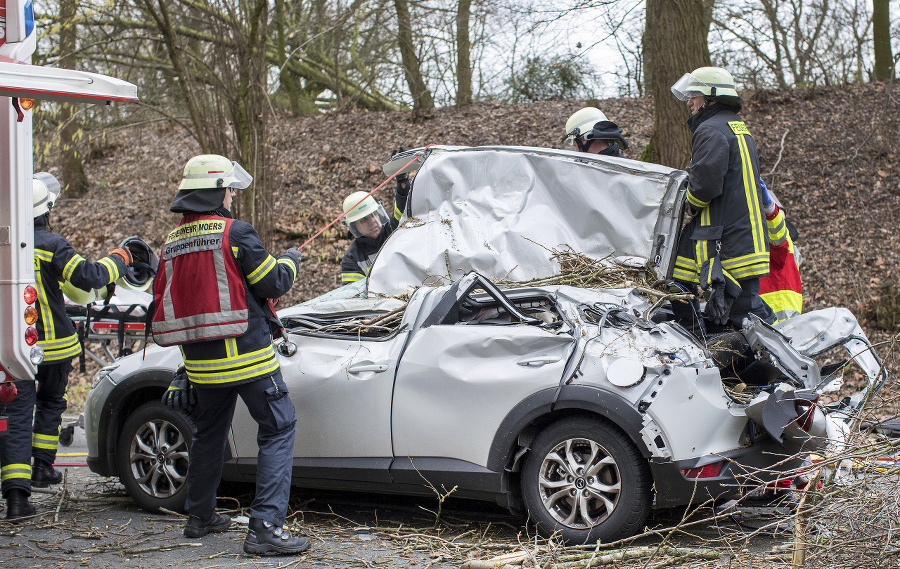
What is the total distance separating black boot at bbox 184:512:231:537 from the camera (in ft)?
14.4

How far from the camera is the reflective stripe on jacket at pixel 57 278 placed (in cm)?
514

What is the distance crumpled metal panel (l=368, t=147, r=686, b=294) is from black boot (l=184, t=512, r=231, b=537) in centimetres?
171

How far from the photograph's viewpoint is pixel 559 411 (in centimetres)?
399

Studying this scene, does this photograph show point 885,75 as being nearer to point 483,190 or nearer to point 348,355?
point 483,190

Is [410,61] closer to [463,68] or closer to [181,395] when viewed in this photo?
[463,68]

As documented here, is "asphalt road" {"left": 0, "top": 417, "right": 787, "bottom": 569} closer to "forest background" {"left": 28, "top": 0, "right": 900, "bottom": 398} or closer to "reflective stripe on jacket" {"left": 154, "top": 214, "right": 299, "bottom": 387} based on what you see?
"reflective stripe on jacket" {"left": 154, "top": 214, "right": 299, "bottom": 387}

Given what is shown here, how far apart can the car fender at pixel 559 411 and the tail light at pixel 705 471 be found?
7.5 inches

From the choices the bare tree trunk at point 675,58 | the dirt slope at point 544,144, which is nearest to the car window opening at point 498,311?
the bare tree trunk at point 675,58

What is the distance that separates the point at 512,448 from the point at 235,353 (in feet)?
4.83

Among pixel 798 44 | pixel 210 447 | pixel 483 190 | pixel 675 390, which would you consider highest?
pixel 798 44

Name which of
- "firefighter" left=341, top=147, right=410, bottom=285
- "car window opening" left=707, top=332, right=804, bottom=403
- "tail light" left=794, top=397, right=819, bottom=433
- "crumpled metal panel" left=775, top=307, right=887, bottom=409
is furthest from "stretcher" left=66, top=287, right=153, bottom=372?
"tail light" left=794, top=397, right=819, bottom=433

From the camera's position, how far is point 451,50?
17328 millimetres

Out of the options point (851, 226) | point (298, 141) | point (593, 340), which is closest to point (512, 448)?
point (593, 340)

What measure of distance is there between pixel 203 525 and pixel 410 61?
43.3 ft
